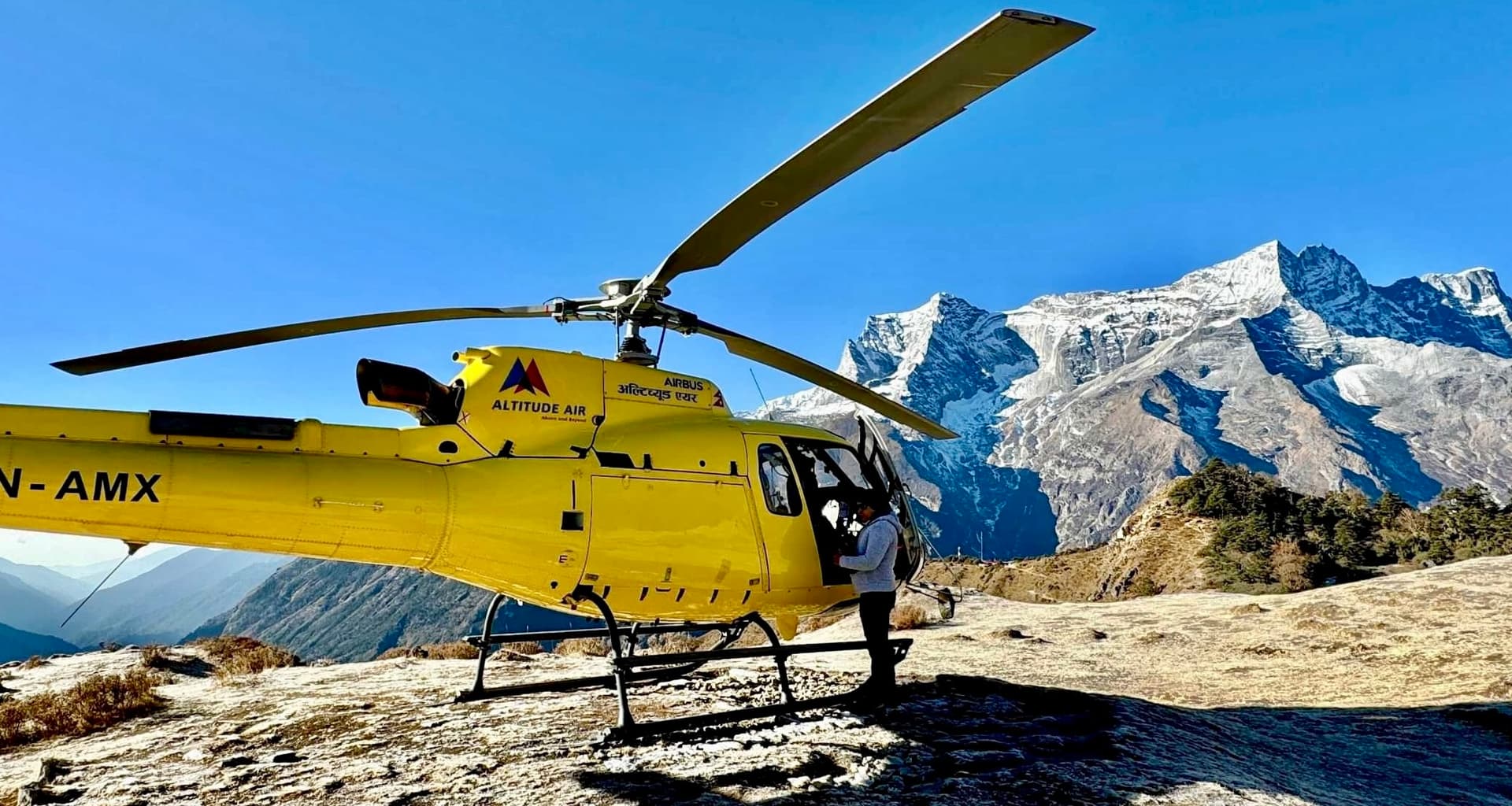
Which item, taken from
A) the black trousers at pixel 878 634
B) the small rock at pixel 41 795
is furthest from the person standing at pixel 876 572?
the small rock at pixel 41 795

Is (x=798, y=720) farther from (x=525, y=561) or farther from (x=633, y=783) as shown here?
(x=525, y=561)

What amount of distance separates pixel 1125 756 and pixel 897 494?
3.96 meters

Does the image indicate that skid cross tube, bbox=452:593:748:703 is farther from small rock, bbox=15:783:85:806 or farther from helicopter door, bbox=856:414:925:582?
small rock, bbox=15:783:85:806

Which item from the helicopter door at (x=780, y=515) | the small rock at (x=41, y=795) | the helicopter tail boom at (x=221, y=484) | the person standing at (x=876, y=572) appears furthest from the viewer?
the helicopter door at (x=780, y=515)

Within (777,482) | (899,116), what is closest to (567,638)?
(777,482)

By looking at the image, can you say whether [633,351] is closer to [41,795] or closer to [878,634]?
[878,634]

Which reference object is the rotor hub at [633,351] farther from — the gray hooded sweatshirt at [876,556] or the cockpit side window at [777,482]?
the gray hooded sweatshirt at [876,556]

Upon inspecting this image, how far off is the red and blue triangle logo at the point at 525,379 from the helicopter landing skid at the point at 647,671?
1.94m

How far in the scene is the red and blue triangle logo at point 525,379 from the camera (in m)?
7.88

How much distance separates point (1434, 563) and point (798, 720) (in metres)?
35.6

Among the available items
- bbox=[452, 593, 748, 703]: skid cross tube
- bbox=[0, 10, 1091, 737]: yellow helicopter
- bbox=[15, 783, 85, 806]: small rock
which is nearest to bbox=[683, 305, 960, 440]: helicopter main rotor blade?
bbox=[0, 10, 1091, 737]: yellow helicopter

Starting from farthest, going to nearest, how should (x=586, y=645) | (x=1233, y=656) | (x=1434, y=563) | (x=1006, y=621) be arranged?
(x=1434, y=563), (x=586, y=645), (x=1006, y=621), (x=1233, y=656)

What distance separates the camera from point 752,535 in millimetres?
8461

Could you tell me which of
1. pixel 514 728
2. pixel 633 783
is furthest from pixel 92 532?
pixel 633 783
